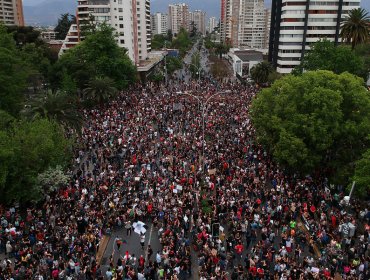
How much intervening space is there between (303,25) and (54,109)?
2218 inches

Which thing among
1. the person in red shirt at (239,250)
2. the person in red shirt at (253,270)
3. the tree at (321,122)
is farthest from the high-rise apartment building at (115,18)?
the person in red shirt at (253,270)

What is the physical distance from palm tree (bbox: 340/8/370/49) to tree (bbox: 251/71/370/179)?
28.2m

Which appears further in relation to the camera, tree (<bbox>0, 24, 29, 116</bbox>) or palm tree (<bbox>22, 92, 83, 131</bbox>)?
tree (<bbox>0, 24, 29, 116</bbox>)

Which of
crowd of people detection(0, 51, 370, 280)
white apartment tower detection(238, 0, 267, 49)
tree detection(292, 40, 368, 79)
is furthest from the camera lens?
white apartment tower detection(238, 0, 267, 49)

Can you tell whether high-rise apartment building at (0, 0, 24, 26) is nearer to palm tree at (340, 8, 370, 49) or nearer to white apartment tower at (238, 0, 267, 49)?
white apartment tower at (238, 0, 267, 49)

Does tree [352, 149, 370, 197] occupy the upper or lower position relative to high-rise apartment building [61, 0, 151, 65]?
lower

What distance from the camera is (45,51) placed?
65062 mm

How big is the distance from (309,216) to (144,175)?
12129 mm

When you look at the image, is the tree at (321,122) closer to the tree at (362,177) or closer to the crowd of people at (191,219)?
the crowd of people at (191,219)

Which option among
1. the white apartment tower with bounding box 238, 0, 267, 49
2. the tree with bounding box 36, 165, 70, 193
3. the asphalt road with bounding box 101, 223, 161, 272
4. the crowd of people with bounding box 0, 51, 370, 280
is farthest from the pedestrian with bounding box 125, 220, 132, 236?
the white apartment tower with bounding box 238, 0, 267, 49

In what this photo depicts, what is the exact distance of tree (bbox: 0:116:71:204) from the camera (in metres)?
21.0

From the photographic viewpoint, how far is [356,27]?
50875mm

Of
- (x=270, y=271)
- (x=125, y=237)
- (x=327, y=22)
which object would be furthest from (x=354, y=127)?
(x=327, y=22)

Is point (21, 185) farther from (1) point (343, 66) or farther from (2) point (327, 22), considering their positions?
(2) point (327, 22)
